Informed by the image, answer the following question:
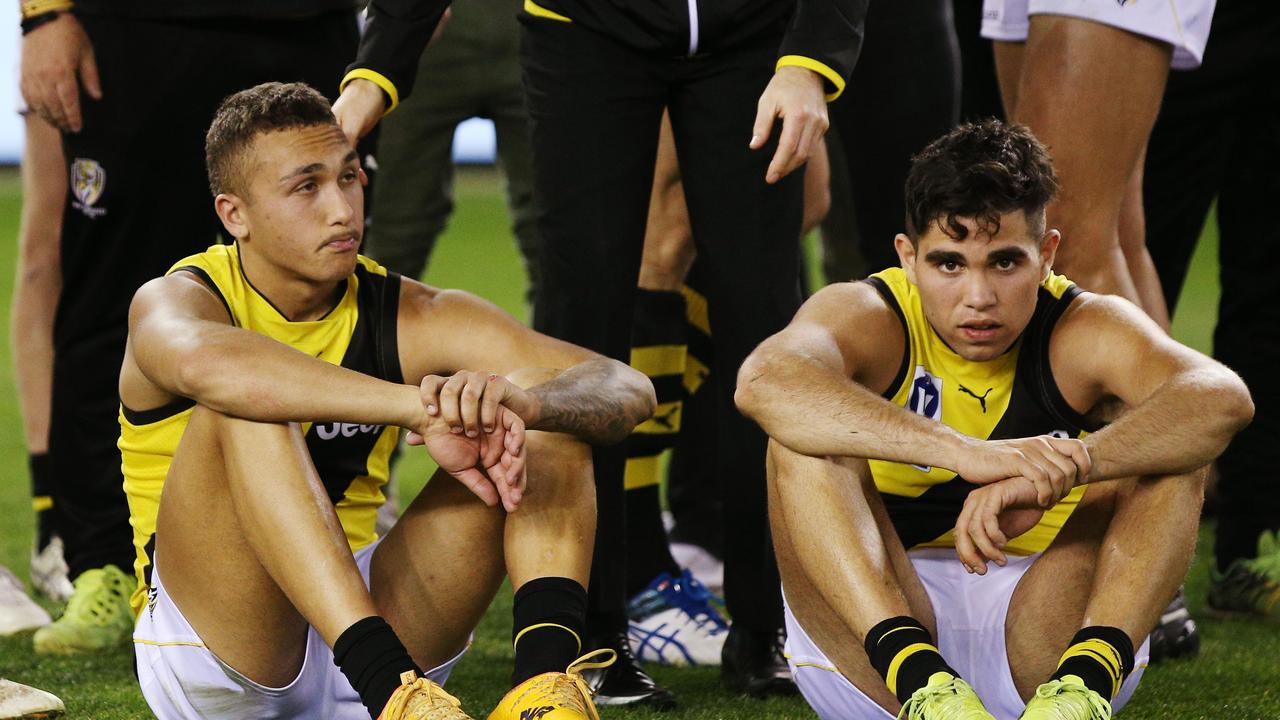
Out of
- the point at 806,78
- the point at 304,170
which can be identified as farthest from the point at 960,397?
the point at 304,170

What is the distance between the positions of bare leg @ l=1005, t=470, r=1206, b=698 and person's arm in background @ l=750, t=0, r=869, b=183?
910 mm

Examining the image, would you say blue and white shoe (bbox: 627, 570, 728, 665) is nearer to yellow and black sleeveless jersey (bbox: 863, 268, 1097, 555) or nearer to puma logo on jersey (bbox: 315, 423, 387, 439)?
yellow and black sleeveless jersey (bbox: 863, 268, 1097, 555)

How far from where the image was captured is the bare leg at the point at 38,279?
5.05 m

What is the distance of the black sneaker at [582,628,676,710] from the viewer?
3408 mm

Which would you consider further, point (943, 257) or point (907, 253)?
point (907, 253)

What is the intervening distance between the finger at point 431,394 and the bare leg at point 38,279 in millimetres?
2569

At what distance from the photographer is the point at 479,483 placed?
9.58 feet

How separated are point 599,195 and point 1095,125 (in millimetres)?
1264

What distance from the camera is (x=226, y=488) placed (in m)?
2.90

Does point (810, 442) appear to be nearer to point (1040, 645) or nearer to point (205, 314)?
point (1040, 645)

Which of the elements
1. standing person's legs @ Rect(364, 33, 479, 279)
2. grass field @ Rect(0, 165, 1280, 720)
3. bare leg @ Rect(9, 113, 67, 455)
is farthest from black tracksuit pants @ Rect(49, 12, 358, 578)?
standing person's legs @ Rect(364, 33, 479, 279)

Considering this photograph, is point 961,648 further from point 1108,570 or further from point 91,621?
point 91,621

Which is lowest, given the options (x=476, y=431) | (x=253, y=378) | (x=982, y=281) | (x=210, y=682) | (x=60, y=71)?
(x=210, y=682)

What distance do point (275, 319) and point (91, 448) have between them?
51.8 inches
